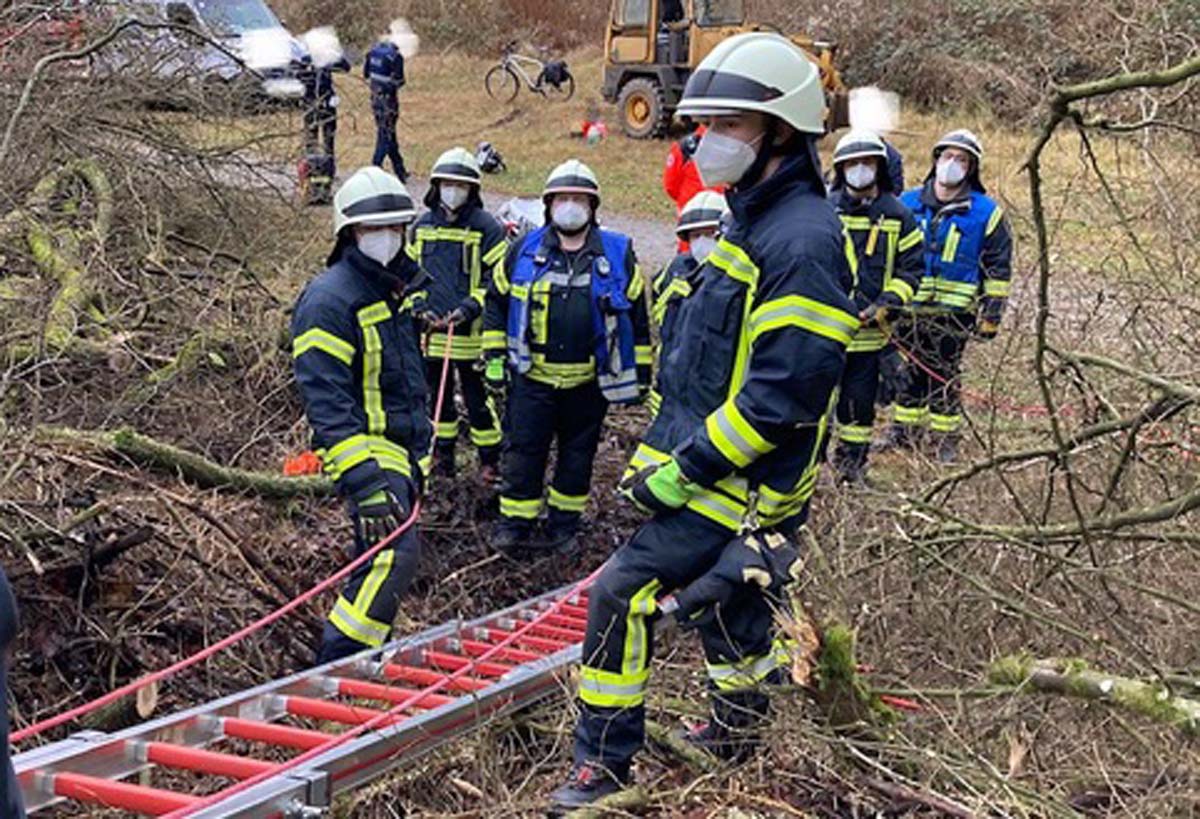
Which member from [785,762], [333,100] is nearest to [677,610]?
[785,762]

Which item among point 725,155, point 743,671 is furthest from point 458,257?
point 743,671

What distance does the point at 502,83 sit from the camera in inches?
971

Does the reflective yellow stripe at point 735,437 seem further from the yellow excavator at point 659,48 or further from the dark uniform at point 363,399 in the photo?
the yellow excavator at point 659,48

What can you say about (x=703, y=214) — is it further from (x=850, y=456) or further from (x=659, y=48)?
(x=659, y=48)

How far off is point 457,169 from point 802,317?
408cm

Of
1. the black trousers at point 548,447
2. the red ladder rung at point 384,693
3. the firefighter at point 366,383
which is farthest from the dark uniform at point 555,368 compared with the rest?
the red ladder rung at point 384,693

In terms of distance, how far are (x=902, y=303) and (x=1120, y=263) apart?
2084 mm

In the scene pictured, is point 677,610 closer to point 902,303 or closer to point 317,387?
point 317,387

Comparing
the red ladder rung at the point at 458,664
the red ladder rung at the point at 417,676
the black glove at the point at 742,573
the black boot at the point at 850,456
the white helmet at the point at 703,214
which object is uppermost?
the white helmet at the point at 703,214

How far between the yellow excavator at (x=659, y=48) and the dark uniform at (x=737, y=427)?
15833 mm

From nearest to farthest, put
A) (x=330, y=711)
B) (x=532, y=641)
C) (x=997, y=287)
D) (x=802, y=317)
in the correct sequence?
1. (x=802, y=317)
2. (x=330, y=711)
3. (x=532, y=641)
4. (x=997, y=287)

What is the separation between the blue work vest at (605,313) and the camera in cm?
648

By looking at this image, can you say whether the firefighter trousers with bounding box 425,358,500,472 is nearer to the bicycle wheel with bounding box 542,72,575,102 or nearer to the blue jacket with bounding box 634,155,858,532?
the blue jacket with bounding box 634,155,858,532

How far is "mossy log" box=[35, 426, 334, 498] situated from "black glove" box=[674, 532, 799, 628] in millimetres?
2892
